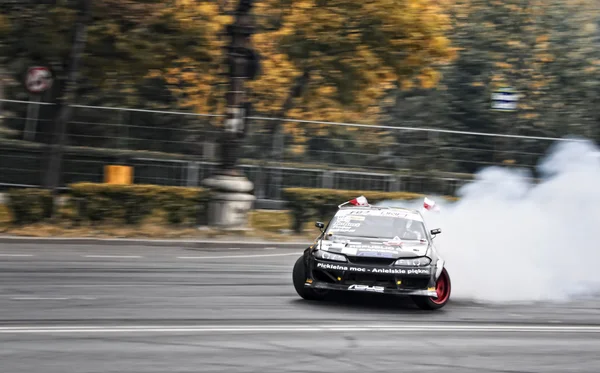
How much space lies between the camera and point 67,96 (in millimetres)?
22469

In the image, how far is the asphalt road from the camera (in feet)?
27.7

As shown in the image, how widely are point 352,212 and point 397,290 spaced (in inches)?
75.1

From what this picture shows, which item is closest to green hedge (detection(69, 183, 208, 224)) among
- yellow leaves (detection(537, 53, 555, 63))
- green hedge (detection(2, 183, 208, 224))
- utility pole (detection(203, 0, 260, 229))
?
green hedge (detection(2, 183, 208, 224))

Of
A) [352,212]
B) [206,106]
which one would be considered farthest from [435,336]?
[206,106]

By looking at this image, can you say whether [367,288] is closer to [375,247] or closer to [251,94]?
[375,247]

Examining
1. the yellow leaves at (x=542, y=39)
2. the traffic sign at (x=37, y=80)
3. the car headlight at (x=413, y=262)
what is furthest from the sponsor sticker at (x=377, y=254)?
the yellow leaves at (x=542, y=39)

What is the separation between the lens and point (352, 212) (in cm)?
1352

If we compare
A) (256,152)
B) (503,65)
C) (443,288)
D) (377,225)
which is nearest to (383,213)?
(377,225)

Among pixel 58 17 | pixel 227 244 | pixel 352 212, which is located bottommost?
pixel 227 244

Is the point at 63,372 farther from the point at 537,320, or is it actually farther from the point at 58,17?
the point at 58,17

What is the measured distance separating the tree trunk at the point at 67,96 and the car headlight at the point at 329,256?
11.1m

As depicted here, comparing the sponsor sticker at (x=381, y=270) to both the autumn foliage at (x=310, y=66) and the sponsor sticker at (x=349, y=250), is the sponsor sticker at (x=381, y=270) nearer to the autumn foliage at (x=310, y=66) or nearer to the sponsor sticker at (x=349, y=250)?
the sponsor sticker at (x=349, y=250)

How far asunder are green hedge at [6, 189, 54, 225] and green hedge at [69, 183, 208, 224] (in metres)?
0.71

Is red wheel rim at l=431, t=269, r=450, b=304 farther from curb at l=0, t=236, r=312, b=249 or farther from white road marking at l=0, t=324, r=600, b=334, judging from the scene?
curb at l=0, t=236, r=312, b=249
